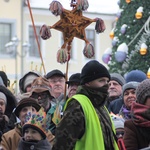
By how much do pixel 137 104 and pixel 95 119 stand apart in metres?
0.70

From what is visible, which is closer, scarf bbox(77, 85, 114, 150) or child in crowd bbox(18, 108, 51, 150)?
scarf bbox(77, 85, 114, 150)

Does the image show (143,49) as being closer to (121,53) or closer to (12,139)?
(121,53)

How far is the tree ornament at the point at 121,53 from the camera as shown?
41.2ft

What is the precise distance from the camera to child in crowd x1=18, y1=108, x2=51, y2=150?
5.93 m

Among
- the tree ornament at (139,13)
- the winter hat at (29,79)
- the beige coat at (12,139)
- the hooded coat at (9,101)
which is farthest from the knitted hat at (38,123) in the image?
the tree ornament at (139,13)

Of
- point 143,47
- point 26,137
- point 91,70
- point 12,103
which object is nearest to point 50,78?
point 12,103

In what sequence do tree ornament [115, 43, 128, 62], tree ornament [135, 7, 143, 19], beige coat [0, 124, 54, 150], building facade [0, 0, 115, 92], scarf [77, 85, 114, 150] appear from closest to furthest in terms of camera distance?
scarf [77, 85, 114, 150], beige coat [0, 124, 54, 150], tree ornament [115, 43, 128, 62], tree ornament [135, 7, 143, 19], building facade [0, 0, 115, 92]

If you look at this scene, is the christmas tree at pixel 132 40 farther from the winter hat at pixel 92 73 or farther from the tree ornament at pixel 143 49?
the winter hat at pixel 92 73

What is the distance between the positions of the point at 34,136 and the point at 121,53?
6.76m

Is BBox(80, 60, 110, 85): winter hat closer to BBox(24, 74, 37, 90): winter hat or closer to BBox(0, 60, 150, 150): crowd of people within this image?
BBox(0, 60, 150, 150): crowd of people

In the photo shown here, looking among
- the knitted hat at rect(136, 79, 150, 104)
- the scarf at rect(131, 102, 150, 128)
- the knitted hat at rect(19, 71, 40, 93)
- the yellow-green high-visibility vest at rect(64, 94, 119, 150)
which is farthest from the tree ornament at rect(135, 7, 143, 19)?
the yellow-green high-visibility vest at rect(64, 94, 119, 150)

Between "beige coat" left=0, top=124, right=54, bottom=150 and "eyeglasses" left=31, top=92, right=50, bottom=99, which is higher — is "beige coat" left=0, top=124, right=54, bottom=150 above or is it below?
below

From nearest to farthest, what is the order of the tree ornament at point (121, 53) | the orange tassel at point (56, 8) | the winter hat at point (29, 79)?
the orange tassel at point (56, 8) < the winter hat at point (29, 79) < the tree ornament at point (121, 53)

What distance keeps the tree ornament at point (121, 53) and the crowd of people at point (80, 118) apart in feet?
16.1
